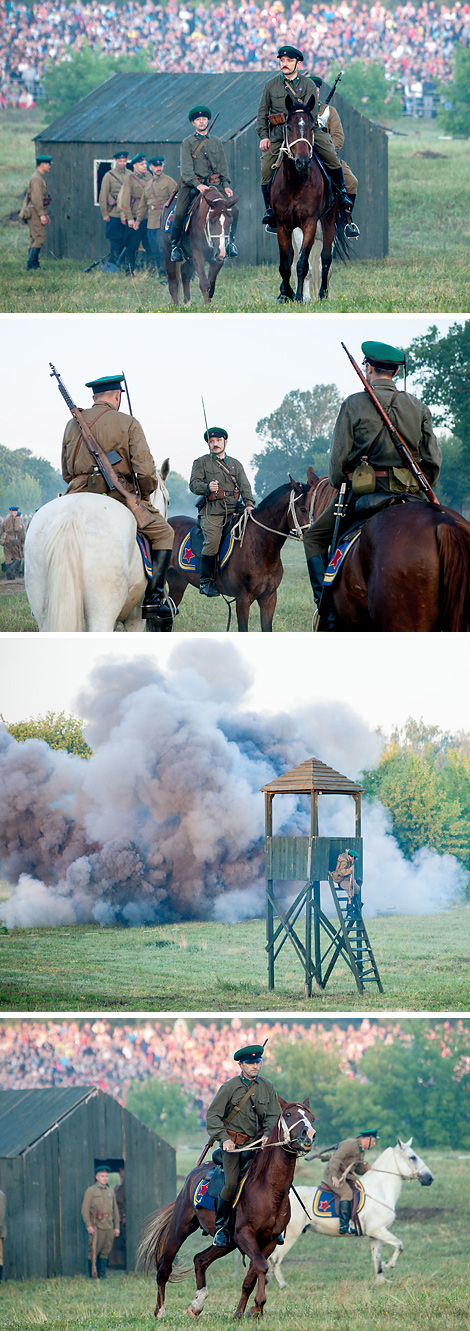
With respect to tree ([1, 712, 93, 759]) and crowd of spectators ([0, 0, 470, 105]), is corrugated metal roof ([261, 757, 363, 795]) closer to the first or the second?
tree ([1, 712, 93, 759])

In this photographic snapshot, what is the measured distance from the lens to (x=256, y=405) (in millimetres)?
15008

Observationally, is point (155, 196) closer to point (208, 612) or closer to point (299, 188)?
point (299, 188)

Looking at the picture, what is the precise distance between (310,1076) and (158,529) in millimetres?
4501

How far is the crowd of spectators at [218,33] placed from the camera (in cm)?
1959

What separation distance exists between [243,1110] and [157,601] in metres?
3.72

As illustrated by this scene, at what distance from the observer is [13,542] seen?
14.8m

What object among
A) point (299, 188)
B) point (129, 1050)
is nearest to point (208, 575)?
point (299, 188)

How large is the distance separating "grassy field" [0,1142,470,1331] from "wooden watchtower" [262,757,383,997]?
→ 177 cm

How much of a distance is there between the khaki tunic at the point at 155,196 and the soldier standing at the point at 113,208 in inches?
12.7

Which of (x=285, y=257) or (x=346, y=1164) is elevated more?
(x=285, y=257)

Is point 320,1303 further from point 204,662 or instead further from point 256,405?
point 256,405

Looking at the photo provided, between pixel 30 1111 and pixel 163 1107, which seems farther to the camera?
pixel 163 1107

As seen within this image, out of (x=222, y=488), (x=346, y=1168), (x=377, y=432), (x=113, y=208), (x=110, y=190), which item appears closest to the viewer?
(x=377, y=432)

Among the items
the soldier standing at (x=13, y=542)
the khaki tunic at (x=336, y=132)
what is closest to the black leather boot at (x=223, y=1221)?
the soldier standing at (x=13, y=542)
